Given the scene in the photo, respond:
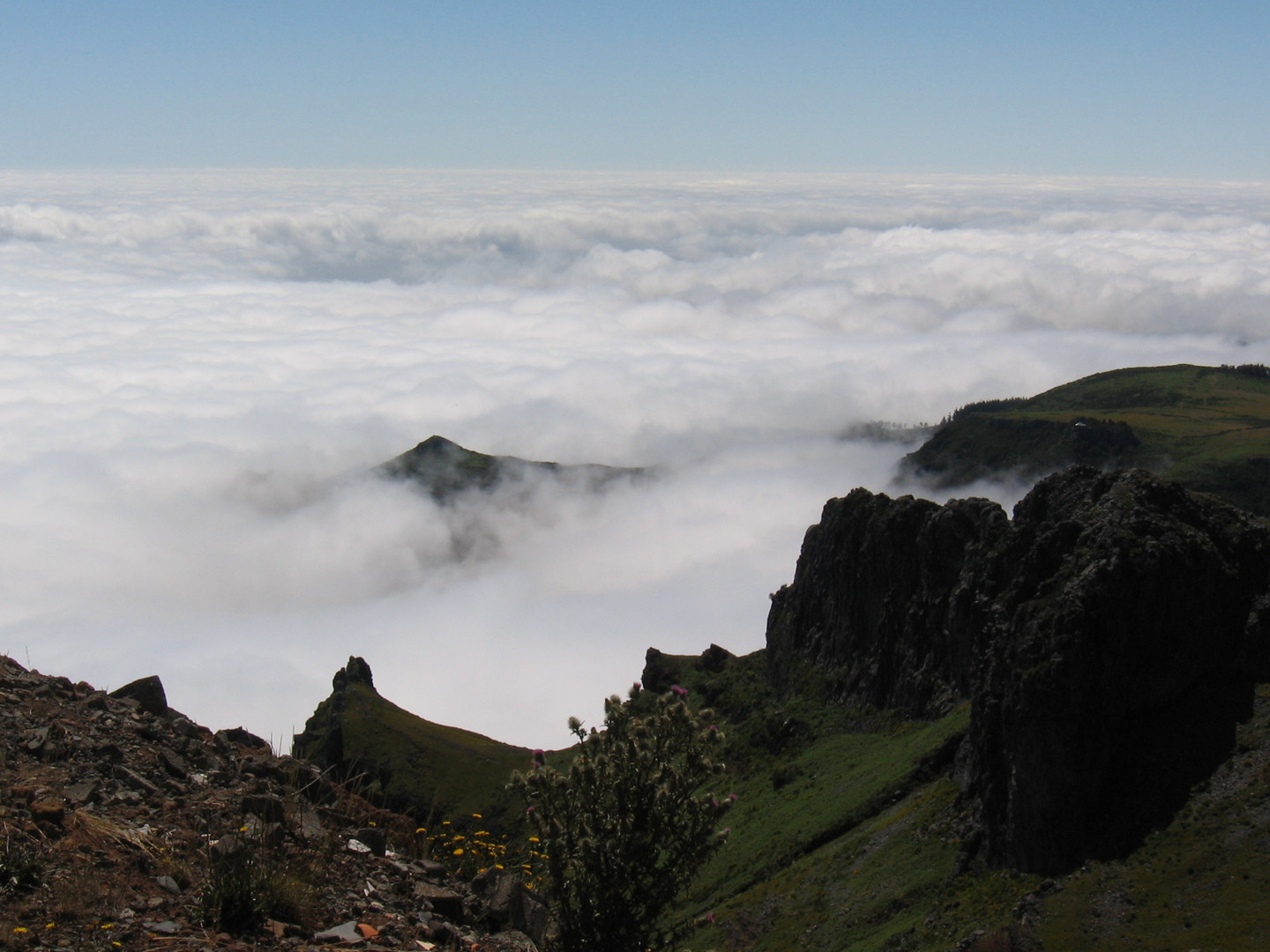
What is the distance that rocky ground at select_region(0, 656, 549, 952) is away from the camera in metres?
12.8

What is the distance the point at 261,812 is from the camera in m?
15.7

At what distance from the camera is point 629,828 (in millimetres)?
16172

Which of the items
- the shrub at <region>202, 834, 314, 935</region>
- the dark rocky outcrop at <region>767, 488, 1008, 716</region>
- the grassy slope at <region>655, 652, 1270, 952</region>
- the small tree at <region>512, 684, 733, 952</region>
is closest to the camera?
the shrub at <region>202, 834, 314, 935</region>

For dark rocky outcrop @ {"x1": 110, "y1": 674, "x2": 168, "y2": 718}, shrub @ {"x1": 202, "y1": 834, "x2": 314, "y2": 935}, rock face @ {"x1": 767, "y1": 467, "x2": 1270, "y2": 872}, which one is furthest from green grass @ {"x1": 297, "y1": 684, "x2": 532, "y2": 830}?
shrub @ {"x1": 202, "y1": 834, "x2": 314, "y2": 935}

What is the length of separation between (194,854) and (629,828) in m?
6.48

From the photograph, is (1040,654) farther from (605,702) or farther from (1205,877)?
(605,702)

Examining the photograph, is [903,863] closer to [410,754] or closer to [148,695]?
[148,695]

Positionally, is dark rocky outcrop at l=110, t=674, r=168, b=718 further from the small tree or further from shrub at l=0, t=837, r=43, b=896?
the small tree

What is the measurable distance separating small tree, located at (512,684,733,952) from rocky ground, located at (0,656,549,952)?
1111mm

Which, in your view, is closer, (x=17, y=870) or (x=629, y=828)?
(x=17, y=870)

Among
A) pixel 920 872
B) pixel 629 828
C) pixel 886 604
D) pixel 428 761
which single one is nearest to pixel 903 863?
pixel 920 872

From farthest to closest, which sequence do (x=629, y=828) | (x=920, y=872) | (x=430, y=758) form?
(x=430, y=758)
(x=920, y=872)
(x=629, y=828)

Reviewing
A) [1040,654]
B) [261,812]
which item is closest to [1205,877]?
[1040,654]

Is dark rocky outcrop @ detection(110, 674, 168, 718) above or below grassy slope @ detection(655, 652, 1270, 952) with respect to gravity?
above
